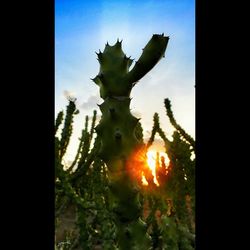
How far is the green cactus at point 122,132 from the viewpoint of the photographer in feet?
4.27

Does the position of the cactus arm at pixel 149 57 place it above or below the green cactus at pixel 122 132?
above

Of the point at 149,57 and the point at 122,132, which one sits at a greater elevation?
the point at 149,57

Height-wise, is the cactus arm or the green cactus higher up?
the cactus arm

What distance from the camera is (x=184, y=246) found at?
3.59 meters

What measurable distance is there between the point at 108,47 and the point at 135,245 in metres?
0.59

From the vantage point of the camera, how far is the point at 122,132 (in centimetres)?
131

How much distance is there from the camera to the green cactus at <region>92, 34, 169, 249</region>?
4.27 feet
